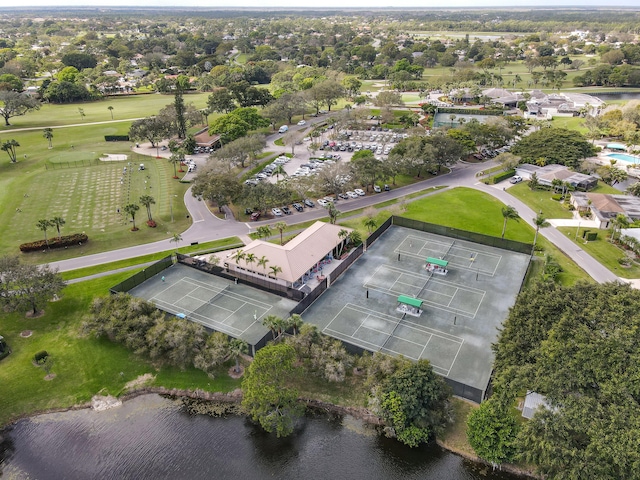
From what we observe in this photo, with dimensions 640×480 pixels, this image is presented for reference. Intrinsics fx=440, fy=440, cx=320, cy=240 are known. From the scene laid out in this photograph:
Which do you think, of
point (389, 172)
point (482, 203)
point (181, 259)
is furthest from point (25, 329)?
point (482, 203)

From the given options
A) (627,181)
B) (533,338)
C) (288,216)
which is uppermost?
(533,338)

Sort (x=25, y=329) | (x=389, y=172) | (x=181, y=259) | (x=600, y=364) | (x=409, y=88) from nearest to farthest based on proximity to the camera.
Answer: (x=600, y=364)
(x=25, y=329)
(x=181, y=259)
(x=389, y=172)
(x=409, y=88)

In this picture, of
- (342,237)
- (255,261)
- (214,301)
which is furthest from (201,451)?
(342,237)

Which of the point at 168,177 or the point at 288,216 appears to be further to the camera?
the point at 168,177

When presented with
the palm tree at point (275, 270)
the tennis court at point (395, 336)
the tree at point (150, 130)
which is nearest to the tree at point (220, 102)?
the tree at point (150, 130)

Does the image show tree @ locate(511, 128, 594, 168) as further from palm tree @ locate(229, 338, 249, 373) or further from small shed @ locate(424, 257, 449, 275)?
palm tree @ locate(229, 338, 249, 373)

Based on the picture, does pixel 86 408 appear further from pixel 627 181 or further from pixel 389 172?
pixel 627 181

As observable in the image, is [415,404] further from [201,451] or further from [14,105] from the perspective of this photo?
[14,105]
